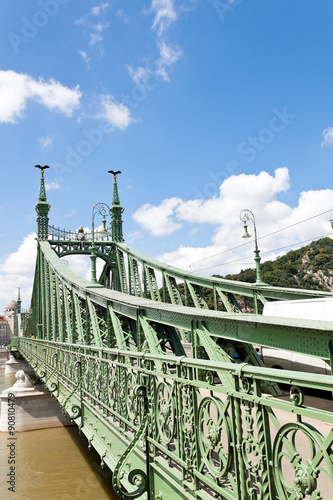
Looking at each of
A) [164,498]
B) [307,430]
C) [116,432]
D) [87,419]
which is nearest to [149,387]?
[164,498]

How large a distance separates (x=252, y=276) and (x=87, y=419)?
182 ft

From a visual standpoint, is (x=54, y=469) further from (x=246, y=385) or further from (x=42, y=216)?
(x=42, y=216)

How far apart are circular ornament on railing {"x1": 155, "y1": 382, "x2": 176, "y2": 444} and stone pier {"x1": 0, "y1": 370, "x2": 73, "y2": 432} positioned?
45.5ft

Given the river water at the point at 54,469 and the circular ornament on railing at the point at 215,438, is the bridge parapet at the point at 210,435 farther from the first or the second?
the river water at the point at 54,469

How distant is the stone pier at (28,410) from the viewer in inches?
631

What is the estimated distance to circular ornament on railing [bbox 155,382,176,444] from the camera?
11.6 feet

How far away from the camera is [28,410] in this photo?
1627cm

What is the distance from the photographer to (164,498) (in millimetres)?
3568

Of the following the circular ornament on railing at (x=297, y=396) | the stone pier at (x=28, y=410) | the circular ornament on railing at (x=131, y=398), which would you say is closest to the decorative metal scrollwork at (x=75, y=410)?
the circular ornament on railing at (x=131, y=398)

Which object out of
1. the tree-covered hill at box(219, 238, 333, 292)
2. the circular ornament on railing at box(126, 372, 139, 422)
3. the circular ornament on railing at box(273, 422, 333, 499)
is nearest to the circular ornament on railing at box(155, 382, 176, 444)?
the circular ornament on railing at box(126, 372, 139, 422)

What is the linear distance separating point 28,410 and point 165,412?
1459 cm

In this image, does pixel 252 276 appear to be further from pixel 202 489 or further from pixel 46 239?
pixel 202 489

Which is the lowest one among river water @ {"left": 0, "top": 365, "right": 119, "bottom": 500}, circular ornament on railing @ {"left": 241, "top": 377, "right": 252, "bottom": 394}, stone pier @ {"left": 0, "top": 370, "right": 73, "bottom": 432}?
river water @ {"left": 0, "top": 365, "right": 119, "bottom": 500}

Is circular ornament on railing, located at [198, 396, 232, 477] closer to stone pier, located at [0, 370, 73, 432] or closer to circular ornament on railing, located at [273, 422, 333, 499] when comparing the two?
circular ornament on railing, located at [273, 422, 333, 499]
